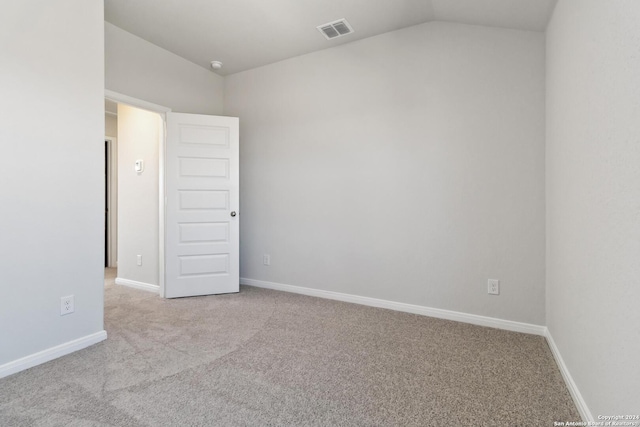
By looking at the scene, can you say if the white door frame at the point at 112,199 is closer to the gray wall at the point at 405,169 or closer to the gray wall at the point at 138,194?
the gray wall at the point at 138,194

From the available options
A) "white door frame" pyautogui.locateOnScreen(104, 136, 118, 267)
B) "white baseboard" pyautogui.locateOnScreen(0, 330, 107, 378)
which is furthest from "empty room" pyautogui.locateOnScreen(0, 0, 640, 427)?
"white door frame" pyautogui.locateOnScreen(104, 136, 118, 267)

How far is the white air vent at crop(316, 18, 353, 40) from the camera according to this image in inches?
116

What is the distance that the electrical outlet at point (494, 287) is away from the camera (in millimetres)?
2669

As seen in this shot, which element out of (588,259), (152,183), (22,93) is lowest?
(588,259)

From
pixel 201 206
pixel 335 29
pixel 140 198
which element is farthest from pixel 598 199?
pixel 140 198

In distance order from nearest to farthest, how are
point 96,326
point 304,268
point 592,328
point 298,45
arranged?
point 592,328
point 96,326
point 298,45
point 304,268

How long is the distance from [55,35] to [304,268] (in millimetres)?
2874

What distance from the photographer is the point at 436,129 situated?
2893 millimetres

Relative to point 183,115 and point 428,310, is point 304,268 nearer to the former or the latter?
point 428,310

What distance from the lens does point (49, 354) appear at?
2.07 metres

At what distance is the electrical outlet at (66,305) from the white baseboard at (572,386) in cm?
306

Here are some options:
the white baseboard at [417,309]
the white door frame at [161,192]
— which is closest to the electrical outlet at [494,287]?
the white baseboard at [417,309]

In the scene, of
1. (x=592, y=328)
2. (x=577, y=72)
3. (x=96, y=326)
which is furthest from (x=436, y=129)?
(x=96, y=326)

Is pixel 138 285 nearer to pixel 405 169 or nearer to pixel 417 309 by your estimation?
pixel 417 309
